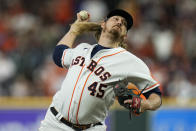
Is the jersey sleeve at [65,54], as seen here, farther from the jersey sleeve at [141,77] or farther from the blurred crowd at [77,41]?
the blurred crowd at [77,41]

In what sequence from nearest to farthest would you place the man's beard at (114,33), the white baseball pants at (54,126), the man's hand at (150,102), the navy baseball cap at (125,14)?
1. the man's hand at (150,102)
2. the white baseball pants at (54,126)
3. the man's beard at (114,33)
4. the navy baseball cap at (125,14)

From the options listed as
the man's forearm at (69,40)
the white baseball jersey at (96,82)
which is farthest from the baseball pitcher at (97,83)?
the man's forearm at (69,40)

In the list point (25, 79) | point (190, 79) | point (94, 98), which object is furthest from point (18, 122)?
point (94, 98)

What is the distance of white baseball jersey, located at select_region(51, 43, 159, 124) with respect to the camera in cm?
425

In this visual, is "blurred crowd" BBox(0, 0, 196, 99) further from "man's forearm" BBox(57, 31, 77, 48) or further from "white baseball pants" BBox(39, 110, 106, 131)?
"white baseball pants" BBox(39, 110, 106, 131)

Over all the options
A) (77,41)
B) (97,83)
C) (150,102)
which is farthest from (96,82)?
(77,41)

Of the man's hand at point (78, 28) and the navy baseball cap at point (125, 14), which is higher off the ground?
the navy baseball cap at point (125, 14)

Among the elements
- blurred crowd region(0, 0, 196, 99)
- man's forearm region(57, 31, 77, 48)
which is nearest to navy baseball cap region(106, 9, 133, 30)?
man's forearm region(57, 31, 77, 48)

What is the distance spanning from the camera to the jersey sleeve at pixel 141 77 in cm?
420

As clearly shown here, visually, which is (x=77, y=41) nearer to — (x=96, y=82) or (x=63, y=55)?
(x=63, y=55)

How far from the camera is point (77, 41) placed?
1028cm

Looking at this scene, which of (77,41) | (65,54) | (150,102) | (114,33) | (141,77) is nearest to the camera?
(150,102)

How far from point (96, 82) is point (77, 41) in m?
6.09

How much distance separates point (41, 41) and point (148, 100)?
21.8ft
